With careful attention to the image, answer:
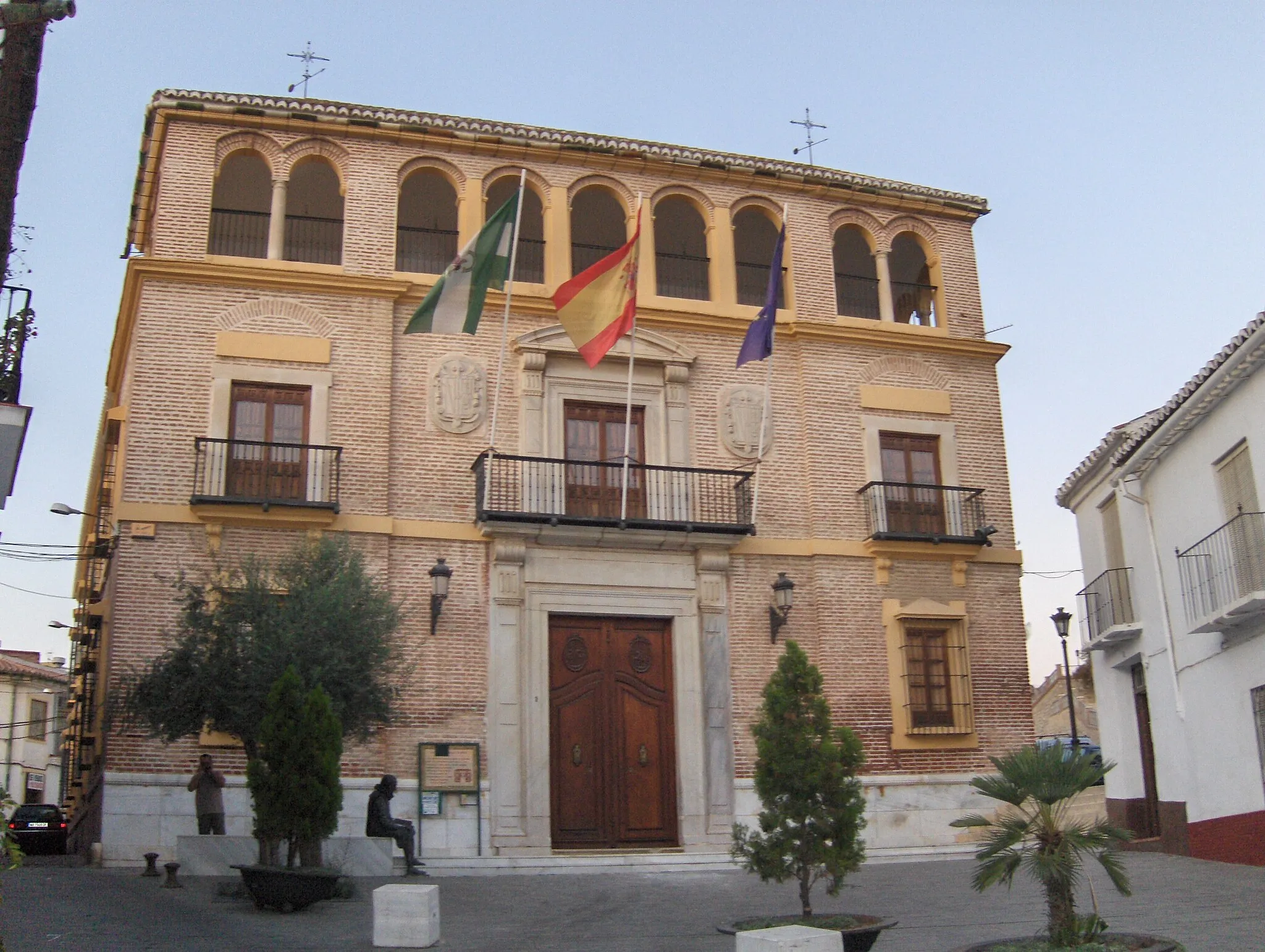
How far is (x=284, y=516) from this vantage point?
1686 centimetres

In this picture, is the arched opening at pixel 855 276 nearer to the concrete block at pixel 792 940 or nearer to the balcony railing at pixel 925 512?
the balcony railing at pixel 925 512

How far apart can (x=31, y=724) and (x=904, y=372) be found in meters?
38.9

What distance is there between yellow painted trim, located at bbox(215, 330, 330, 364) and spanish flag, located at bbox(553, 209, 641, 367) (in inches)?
126

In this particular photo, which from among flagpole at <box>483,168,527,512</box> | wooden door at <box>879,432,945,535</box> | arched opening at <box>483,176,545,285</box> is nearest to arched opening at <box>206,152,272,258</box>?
arched opening at <box>483,176,545,285</box>

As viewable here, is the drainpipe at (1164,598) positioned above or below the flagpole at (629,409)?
below

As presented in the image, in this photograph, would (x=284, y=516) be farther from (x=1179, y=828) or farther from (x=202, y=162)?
(x=1179, y=828)

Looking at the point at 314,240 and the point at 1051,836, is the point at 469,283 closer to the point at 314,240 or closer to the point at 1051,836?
the point at 314,240

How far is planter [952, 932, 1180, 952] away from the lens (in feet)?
27.9

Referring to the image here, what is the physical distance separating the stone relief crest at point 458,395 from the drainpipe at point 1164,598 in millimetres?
8761

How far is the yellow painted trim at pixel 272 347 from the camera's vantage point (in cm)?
1766

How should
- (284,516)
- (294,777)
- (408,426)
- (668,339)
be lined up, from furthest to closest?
(668,339) < (408,426) < (284,516) < (294,777)

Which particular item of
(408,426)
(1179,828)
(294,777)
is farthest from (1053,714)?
(294,777)

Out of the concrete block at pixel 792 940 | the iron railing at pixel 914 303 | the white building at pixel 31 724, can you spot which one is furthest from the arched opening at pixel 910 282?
the white building at pixel 31 724

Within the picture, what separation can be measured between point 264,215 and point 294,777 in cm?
998
